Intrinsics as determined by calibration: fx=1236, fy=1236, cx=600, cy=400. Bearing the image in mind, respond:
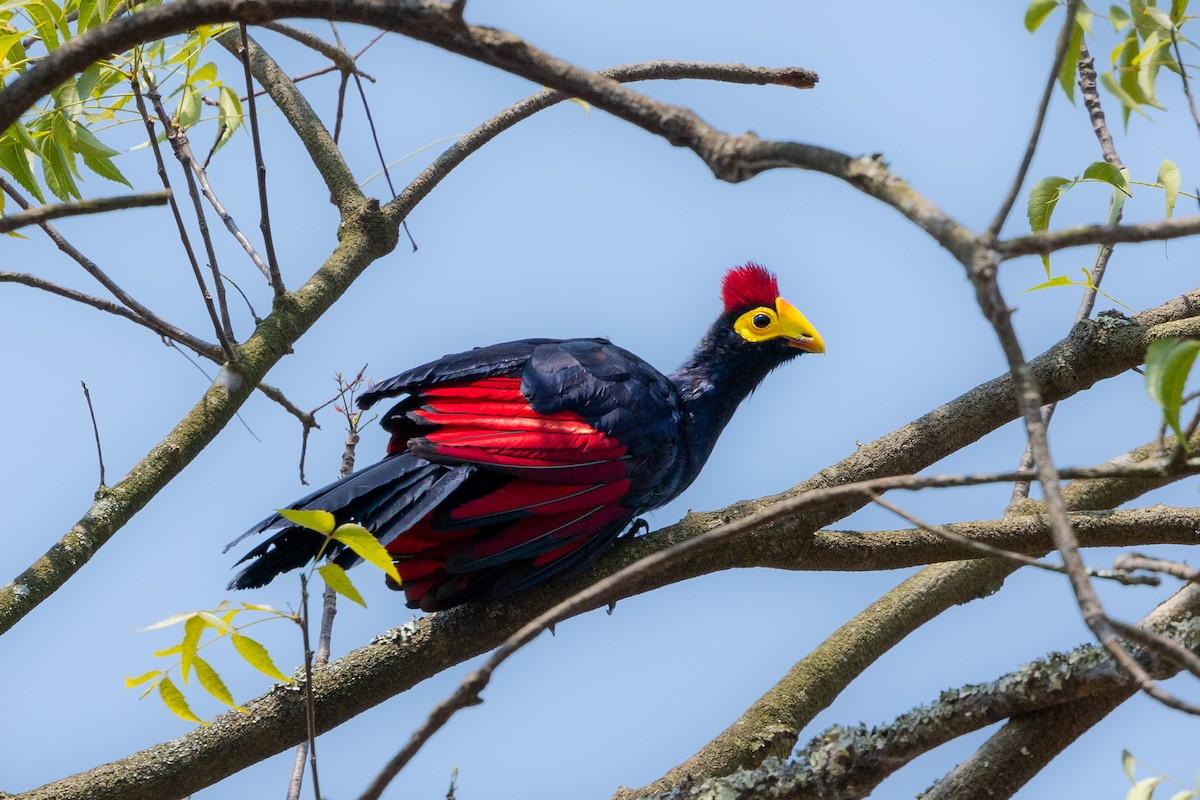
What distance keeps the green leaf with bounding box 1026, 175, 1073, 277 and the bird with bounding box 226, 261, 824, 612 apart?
4.12ft

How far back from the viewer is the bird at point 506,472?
2986 millimetres

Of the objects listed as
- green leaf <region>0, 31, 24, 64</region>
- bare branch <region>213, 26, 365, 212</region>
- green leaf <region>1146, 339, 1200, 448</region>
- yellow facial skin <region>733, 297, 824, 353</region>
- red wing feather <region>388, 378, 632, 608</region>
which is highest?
bare branch <region>213, 26, 365, 212</region>

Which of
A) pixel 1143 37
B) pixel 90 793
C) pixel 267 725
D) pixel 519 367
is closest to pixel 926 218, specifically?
pixel 1143 37

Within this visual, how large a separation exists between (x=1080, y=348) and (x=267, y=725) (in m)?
1.99

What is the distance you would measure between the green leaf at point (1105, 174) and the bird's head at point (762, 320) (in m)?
1.48

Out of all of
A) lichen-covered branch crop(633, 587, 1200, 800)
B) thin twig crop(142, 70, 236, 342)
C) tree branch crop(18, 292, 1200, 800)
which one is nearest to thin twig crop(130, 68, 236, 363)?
thin twig crop(142, 70, 236, 342)

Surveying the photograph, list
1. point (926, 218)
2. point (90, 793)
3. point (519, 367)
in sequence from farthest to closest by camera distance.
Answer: point (519, 367) → point (90, 793) → point (926, 218)

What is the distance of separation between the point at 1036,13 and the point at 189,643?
1.75 meters

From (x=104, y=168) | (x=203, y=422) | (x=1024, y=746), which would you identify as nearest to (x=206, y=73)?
(x=104, y=168)

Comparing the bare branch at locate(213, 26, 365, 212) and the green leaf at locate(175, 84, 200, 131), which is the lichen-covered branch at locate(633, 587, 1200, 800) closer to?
the green leaf at locate(175, 84, 200, 131)

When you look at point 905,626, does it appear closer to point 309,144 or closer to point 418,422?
point 418,422

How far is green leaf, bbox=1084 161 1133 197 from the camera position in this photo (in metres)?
2.57

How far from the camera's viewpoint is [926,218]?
4.29ft

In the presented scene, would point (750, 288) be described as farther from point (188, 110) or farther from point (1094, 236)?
point (1094, 236)
